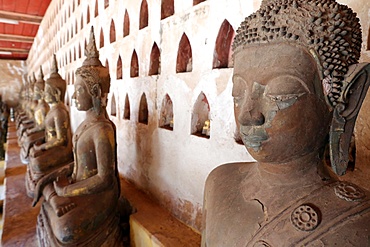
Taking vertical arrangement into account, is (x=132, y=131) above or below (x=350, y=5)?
below

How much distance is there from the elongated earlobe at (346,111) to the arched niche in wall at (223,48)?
2.68ft

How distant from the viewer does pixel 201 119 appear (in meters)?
1.69

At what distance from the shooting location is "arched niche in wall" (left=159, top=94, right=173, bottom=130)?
6.45ft

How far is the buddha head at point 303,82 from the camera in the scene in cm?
64

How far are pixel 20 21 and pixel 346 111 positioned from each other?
7.23 meters

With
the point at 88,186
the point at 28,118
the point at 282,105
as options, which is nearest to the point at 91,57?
the point at 88,186

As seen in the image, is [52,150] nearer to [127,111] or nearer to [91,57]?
[127,111]

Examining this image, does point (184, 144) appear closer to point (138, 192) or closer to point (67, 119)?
A: point (138, 192)

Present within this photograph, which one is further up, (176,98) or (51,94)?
(176,98)

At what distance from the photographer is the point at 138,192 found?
7.45ft

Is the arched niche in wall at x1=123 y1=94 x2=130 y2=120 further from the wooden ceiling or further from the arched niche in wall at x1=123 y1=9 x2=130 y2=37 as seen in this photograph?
the wooden ceiling

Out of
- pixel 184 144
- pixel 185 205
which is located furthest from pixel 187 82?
pixel 185 205

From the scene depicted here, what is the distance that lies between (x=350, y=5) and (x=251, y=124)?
574 mm

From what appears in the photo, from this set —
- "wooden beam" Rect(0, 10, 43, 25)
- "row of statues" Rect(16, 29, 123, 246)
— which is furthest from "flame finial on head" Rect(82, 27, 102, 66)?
"wooden beam" Rect(0, 10, 43, 25)
